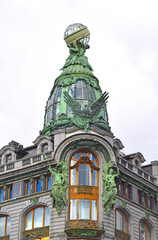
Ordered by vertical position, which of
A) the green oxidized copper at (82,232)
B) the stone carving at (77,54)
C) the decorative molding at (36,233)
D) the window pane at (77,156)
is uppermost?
the stone carving at (77,54)

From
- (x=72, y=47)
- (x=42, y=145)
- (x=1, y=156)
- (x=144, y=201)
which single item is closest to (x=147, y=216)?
(x=144, y=201)

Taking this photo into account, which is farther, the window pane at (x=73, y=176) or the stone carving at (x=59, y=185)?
the window pane at (x=73, y=176)

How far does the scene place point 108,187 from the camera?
58.4m

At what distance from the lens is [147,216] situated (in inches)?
2581

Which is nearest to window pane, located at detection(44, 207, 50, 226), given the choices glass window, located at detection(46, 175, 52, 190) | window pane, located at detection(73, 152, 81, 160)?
glass window, located at detection(46, 175, 52, 190)

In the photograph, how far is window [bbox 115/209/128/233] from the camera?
60756mm

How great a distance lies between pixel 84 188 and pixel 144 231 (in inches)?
481

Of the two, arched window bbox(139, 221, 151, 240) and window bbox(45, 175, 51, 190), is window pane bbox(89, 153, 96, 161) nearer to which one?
window bbox(45, 175, 51, 190)

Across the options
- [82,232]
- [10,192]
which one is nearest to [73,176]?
[82,232]

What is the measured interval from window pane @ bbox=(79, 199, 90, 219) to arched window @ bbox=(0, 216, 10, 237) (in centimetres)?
1024

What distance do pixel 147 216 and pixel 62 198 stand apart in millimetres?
14286

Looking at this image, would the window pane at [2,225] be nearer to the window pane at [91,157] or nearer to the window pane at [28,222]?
the window pane at [28,222]

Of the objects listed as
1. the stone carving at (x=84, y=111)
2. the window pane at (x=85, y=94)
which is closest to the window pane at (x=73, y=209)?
the stone carving at (x=84, y=111)

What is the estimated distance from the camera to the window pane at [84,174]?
193ft
